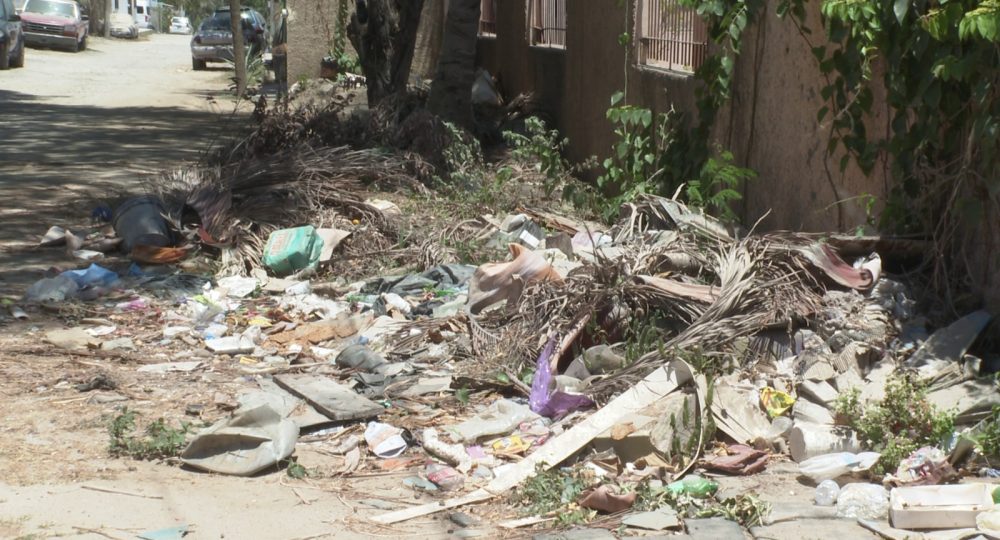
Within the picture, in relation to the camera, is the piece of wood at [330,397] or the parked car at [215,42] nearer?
the piece of wood at [330,397]

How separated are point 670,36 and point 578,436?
484cm

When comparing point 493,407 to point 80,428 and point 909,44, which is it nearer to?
point 80,428

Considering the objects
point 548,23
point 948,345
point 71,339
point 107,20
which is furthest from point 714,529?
point 107,20

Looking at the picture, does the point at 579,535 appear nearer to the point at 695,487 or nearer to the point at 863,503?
the point at 695,487

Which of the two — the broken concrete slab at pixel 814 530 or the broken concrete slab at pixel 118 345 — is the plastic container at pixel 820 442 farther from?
the broken concrete slab at pixel 118 345

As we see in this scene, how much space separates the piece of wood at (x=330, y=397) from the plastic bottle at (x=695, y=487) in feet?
5.25

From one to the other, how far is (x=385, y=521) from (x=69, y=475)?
4.50 feet

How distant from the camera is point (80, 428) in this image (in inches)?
199

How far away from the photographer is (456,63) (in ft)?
37.9

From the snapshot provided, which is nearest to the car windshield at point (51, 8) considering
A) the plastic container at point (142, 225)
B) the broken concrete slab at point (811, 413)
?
the plastic container at point (142, 225)

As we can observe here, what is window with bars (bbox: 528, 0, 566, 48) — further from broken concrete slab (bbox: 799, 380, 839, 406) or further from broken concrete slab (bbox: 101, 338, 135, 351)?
broken concrete slab (bbox: 799, 380, 839, 406)

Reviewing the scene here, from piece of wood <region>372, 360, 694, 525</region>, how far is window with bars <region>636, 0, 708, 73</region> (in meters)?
3.52

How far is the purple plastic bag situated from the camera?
512 cm

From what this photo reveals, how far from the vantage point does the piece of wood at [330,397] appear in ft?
17.1
